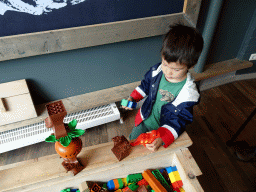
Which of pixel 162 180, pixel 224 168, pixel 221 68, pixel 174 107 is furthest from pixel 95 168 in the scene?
pixel 221 68

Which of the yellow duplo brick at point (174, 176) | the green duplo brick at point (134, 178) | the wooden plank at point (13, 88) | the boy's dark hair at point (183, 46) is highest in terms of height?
the boy's dark hair at point (183, 46)

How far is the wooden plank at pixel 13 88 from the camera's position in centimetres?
130

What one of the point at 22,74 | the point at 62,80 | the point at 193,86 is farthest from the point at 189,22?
the point at 22,74

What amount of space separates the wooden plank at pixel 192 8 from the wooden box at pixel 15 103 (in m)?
1.29

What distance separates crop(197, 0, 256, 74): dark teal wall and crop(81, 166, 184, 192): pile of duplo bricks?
131cm

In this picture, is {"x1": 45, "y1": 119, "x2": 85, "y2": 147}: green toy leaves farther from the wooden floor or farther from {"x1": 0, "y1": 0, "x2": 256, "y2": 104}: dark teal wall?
the wooden floor

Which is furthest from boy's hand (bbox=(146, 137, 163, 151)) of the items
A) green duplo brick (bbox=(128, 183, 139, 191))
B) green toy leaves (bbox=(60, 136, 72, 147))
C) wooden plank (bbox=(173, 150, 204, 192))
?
green toy leaves (bbox=(60, 136, 72, 147))

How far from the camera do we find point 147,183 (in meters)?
0.85

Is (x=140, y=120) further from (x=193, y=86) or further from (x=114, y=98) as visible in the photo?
(x=114, y=98)

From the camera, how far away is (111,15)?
1.28 metres

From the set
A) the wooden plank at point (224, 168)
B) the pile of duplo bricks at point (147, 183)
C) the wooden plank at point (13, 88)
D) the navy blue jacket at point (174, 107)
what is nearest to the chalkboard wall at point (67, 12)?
the wooden plank at point (13, 88)

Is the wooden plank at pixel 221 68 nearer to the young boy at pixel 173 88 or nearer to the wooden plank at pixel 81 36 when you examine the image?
the wooden plank at pixel 81 36

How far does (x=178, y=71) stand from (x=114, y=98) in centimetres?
86

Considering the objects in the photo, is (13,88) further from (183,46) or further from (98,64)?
(183,46)
